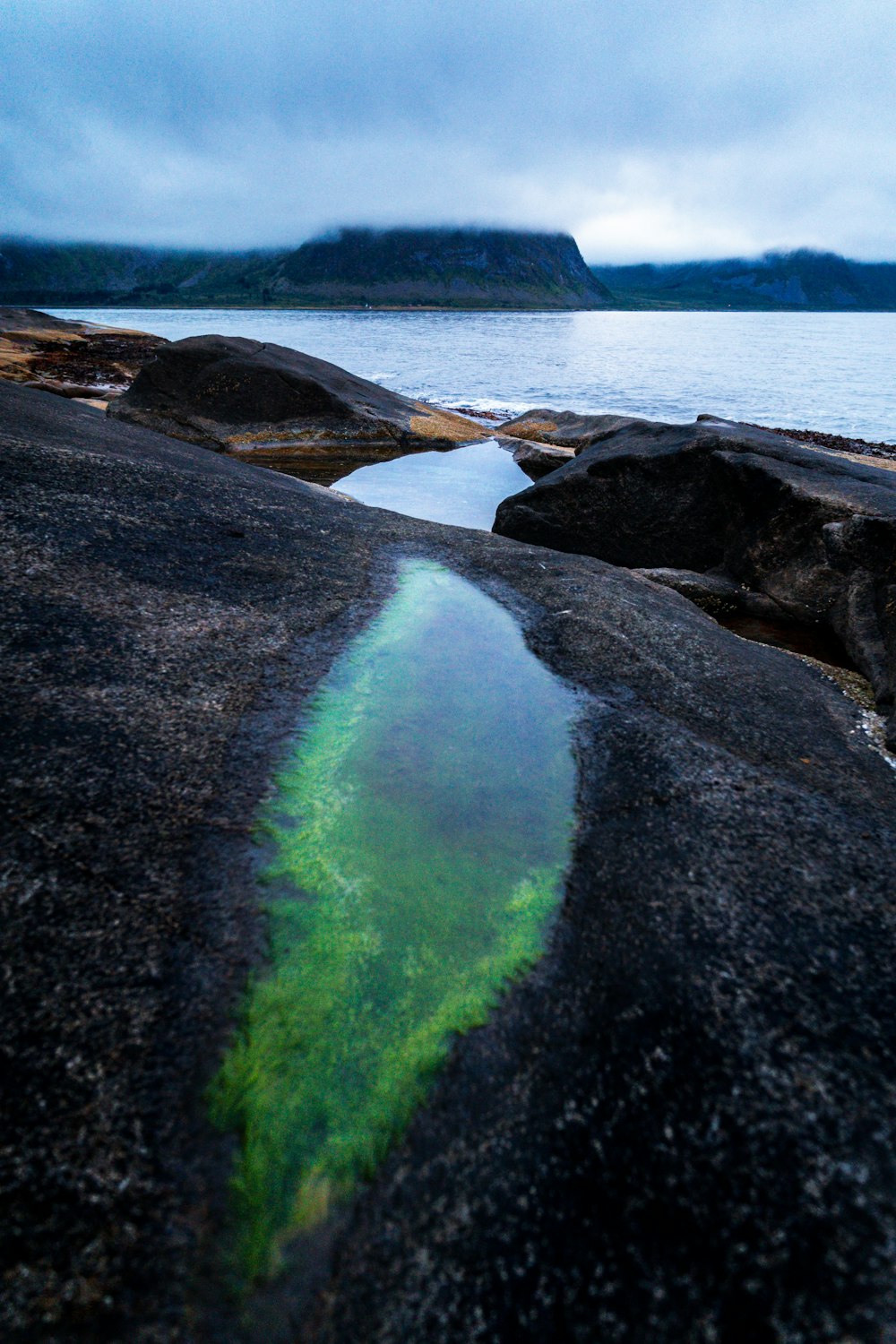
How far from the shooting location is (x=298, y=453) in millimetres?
19609

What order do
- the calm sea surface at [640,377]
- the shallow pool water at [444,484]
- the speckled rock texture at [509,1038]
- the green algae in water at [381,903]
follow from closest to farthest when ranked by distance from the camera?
1. the speckled rock texture at [509,1038]
2. the green algae in water at [381,903]
3. the shallow pool water at [444,484]
4. the calm sea surface at [640,377]

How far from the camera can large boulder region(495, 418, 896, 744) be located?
827 cm

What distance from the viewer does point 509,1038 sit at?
9.84 feet

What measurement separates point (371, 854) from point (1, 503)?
506cm

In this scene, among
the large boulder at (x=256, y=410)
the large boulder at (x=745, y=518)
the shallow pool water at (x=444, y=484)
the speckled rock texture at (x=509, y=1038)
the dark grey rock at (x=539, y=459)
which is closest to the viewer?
the speckled rock texture at (x=509, y=1038)

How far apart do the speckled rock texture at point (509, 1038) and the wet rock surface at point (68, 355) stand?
21205 mm

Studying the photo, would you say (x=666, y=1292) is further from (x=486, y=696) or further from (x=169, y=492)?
(x=169, y=492)

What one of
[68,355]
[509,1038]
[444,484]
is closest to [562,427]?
[444,484]

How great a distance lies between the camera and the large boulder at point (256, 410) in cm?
1936

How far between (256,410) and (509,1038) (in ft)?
67.0

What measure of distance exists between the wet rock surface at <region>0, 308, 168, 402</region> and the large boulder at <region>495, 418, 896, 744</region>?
688 inches

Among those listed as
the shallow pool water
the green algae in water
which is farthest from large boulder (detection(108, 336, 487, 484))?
the green algae in water

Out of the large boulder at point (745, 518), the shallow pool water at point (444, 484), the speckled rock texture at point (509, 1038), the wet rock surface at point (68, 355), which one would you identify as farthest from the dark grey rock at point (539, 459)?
the wet rock surface at point (68, 355)

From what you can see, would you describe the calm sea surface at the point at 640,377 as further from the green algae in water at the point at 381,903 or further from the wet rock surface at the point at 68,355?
the green algae in water at the point at 381,903
